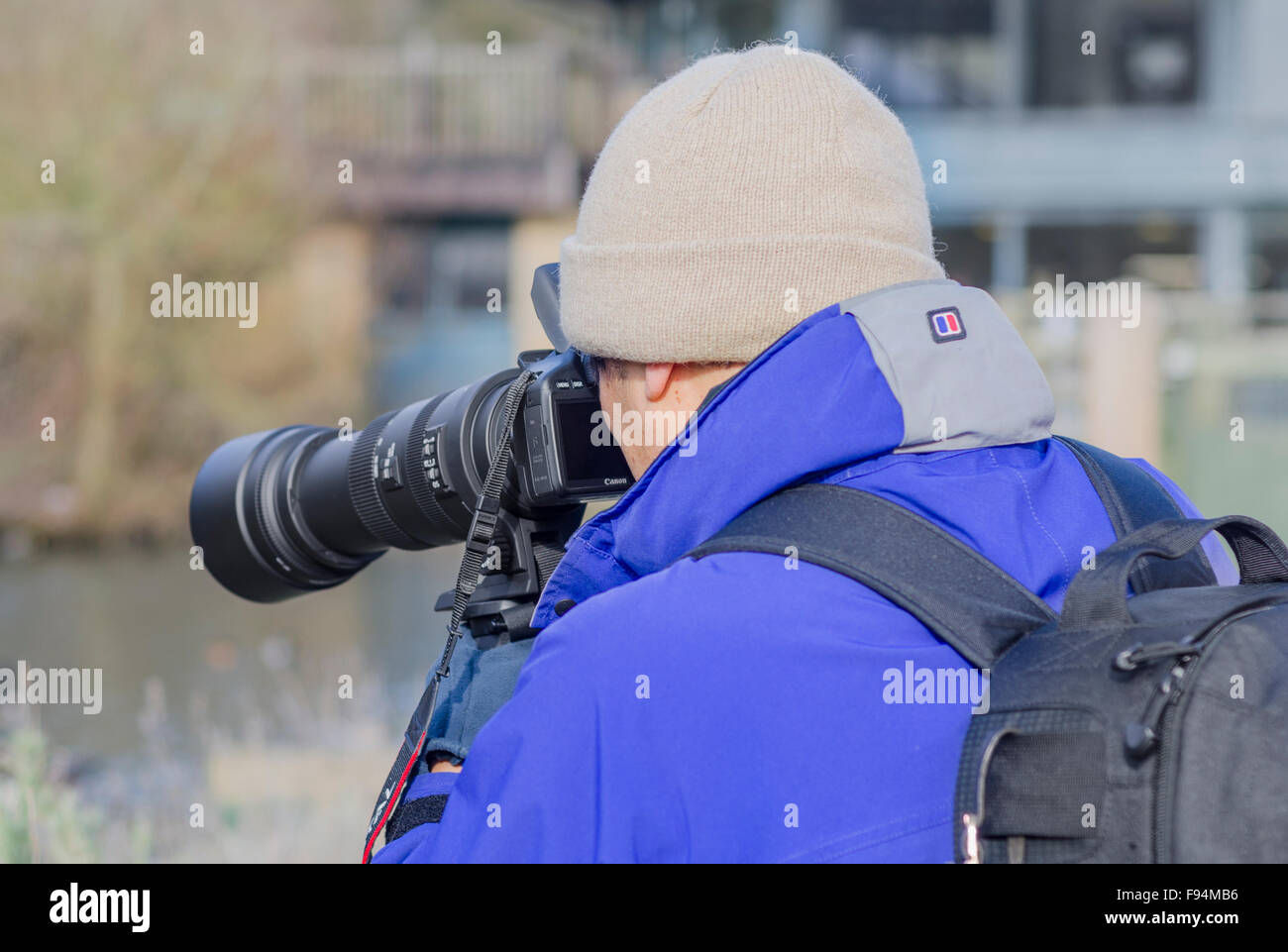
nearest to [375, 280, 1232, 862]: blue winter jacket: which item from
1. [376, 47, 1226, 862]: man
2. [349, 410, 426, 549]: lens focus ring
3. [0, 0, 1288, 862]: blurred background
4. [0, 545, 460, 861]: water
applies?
[376, 47, 1226, 862]: man

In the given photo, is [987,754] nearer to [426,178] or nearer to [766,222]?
[766,222]

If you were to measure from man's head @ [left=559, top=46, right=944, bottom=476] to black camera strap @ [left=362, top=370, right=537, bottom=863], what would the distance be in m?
0.40

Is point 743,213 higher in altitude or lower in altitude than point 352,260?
lower

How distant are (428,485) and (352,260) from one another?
12.6m

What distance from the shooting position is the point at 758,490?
1336mm

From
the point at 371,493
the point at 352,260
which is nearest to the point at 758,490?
the point at 371,493

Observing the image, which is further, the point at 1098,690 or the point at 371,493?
the point at 371,493

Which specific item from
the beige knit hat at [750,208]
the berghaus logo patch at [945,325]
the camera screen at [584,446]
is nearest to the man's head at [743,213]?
the beige knit hat at [750,208]

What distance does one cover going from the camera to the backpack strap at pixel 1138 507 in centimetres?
142

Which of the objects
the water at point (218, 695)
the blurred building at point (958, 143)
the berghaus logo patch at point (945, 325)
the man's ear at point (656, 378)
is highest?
the blurred building at point (958, 143)

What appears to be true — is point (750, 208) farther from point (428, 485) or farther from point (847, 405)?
point (428, 485)

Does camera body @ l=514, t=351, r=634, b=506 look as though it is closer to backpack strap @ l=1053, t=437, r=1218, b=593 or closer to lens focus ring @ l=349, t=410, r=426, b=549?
lens focus ring @ l=349, t=410, r=426, b=549

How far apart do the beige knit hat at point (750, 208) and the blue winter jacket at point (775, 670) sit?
0.40 ft

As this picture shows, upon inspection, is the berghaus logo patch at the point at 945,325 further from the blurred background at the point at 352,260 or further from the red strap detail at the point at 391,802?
the red strap detail at the point at 391,802
